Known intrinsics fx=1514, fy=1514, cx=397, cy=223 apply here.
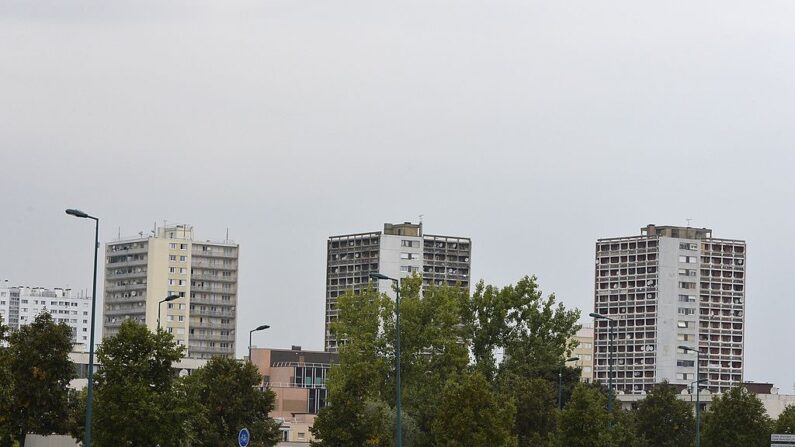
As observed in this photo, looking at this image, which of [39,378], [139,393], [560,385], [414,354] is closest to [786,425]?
[560,385]

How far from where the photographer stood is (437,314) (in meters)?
91.4

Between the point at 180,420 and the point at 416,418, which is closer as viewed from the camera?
the point at 180,420

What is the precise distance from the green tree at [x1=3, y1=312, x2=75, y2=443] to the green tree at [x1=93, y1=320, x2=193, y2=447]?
28.3 feet

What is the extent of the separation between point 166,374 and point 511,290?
48123 mm

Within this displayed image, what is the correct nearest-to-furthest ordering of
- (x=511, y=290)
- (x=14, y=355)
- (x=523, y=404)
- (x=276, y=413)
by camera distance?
(x=14, y=355)
(x=523, y=404)
(x=511, y=290)
(x=276, y=413)

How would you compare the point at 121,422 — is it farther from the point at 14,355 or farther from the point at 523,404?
the point at 523,404

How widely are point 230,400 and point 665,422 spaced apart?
33.4 meters

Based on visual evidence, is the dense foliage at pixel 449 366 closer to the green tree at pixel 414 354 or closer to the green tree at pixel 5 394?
the green tree at pixel 414 354

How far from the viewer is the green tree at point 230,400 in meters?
67.8

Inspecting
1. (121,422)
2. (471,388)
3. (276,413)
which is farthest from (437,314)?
(276,413)

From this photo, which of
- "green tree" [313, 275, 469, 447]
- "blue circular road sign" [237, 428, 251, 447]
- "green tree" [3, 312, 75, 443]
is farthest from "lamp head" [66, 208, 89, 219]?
"green tree" [313, 275, 469, 447]

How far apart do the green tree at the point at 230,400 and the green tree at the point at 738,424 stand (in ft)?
93.5

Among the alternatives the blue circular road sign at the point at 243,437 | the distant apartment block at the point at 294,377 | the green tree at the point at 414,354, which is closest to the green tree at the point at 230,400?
the green tree at the point at 414,354

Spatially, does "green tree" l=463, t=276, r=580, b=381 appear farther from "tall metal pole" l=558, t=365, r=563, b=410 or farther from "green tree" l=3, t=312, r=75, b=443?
"green tree" l=3, t=312, r=75, b=443
